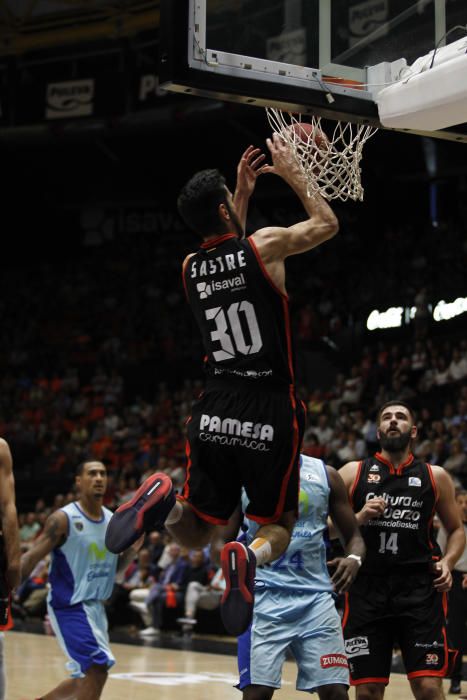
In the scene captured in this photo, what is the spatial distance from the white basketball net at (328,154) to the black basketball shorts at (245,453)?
1113 millimetres

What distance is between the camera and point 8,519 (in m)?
5.69

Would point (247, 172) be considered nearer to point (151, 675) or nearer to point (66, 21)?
point (151, 675)

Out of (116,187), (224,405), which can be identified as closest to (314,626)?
(224,405)

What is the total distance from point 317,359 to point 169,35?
585 inches

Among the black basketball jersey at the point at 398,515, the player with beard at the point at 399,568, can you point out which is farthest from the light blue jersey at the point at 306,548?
the black basketball jersey at the point at 398,515

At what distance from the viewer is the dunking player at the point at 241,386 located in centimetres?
451

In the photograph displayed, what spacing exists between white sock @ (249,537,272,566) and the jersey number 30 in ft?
2.52

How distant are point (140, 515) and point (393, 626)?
98.0 inches

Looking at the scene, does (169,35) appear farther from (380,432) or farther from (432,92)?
(380,432)

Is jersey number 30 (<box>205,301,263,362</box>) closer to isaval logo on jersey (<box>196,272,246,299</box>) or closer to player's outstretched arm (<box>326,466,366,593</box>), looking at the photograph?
isaval logo on jersey (<box>196,272,246,299</box>)

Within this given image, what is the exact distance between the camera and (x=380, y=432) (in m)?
6.62

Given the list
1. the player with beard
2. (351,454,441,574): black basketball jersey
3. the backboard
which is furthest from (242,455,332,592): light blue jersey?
the backboard

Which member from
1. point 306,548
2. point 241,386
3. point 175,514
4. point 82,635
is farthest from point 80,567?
point 241,386

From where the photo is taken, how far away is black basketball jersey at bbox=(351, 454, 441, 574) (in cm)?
634
